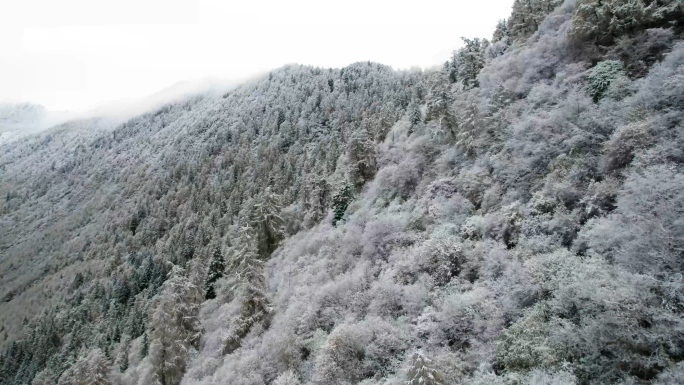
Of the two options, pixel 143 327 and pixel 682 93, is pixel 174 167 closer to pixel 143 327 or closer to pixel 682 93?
pixel 143 327

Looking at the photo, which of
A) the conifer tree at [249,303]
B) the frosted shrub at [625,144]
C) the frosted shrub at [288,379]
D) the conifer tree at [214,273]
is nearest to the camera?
the frosted shrub at [625,144]

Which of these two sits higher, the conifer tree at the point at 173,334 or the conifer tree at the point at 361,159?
the conifer tree at the point at 361,159

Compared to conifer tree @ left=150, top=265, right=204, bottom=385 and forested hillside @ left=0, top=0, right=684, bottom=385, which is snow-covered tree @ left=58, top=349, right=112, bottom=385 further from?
conifer tree @ left=150, top=265, right=204, bottom=385

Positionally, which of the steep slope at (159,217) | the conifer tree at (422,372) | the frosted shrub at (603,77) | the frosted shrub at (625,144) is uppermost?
the frosted shrub at (603,77)

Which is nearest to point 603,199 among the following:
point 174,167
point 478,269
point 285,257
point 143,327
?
point 478,269

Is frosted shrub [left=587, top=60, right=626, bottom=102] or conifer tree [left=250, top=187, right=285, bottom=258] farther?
conifer tree [left=250, top=187, right=285, bottom=258]

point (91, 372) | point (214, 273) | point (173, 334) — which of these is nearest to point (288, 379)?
point (173, 334)

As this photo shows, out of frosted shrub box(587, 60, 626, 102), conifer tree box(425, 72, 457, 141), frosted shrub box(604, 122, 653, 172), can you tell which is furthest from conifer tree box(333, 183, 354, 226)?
frosted shrub box(604, 122, 653, 172)

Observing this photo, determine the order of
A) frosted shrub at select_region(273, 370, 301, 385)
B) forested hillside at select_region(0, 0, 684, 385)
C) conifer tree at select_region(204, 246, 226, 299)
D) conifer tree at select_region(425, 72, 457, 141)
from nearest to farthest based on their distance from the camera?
1. forested hillside at select_region(0, 0, 684, 385)
2. frosted shrub at select_region(273, 370, 301, 385)
3. conifer tree at select_region(425, 72, 457, 141)
4. conifer tree at select_region(204, 246, 226, 299)

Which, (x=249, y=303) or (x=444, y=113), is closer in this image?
(x=249, y=303)

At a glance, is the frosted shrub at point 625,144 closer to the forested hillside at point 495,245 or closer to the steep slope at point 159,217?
the forested hillside at point 495,245

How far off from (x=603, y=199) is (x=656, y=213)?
3.96 m

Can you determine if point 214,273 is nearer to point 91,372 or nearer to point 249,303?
point 91,372

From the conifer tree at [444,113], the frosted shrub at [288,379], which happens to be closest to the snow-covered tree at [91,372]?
the frosted shrub at [288,379]
